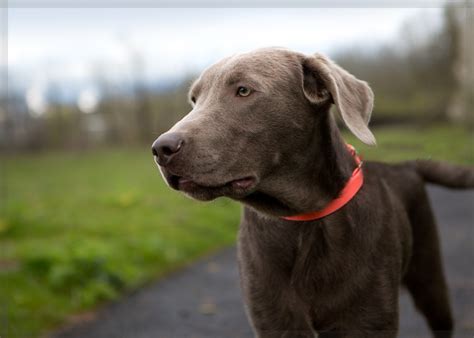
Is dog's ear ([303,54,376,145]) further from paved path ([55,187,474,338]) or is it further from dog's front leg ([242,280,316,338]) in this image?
paved path ([55,187,474,338])

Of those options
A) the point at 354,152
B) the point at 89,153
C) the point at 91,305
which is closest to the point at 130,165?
the point at 89,153

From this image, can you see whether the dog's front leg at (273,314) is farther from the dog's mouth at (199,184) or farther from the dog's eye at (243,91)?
the dog's eye at (243,91)

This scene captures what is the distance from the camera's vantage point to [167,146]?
9.64 ft

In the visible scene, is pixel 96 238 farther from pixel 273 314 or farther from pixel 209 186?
pixel 209 186

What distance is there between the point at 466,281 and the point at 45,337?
14.8 ft

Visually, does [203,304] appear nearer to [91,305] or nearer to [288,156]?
[91,305]

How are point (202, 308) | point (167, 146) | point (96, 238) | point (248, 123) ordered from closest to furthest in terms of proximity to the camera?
point (167, 146) → point (248, 123) → point (202, 308) → point (96, 238)

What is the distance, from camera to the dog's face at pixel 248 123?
120 inches

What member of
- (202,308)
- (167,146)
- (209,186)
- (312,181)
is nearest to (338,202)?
(312,181)

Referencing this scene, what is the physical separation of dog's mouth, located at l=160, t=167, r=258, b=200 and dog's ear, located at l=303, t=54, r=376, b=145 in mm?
583

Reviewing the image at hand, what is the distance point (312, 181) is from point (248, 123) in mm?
530

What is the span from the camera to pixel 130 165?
2127cm

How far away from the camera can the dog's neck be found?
3.42 m

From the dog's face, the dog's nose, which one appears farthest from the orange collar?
the dog's nose
